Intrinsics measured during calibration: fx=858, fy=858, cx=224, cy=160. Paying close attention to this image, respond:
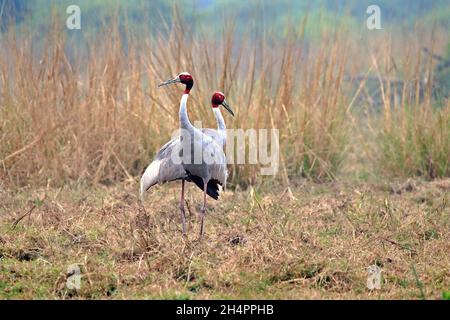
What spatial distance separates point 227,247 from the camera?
5.34m

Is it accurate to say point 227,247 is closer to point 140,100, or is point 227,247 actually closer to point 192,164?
point 192,164

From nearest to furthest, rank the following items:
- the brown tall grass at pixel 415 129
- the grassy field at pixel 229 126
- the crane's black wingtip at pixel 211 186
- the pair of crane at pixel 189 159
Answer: the pair of crane at pixel 189 159 → the grassy field at pixel 229 126 → the crane's black wingtip at pixel 211 186 → the brown tall grass at pixel 415 129

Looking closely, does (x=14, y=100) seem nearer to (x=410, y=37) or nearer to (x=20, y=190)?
(x=20, y=190)

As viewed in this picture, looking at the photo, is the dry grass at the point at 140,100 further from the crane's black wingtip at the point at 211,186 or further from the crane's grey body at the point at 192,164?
the crane's grey body at the point at 192,164

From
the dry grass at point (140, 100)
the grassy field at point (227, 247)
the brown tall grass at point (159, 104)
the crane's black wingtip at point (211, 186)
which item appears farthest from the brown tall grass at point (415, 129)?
the crane's black wingtip at point (211, 186)

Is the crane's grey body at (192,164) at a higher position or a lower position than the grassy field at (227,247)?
higher

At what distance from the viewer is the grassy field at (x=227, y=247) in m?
4.63

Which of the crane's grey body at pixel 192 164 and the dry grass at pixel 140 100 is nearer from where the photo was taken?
the crane's grey body at pixel 192 164

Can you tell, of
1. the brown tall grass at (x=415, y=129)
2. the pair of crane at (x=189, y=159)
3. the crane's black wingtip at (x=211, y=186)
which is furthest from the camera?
the brown tall grass at (x=415, y=129)

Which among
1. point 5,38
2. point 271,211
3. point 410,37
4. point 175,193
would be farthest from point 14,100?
point 410,37

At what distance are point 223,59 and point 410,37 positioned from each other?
1.92 meters

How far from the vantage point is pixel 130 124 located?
802 centimetres

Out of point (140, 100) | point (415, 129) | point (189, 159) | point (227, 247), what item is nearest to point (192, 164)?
point (189, 159)
